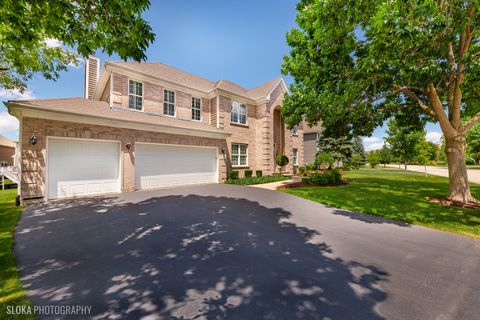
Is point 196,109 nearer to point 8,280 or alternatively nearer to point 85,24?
point 85,24

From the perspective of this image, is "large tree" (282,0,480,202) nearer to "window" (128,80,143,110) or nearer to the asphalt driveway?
the asphalt driveway

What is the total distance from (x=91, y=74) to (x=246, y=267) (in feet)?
60.9

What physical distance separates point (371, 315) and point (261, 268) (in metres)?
1.53

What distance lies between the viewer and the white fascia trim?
7227 millimetres

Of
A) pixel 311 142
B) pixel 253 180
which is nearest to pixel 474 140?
pixel 311 142

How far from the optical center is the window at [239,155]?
601 inches

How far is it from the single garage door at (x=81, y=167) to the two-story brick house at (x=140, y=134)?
3 cm

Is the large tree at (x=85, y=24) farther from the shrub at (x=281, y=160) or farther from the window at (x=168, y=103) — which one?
the shrub at (x=281, y=160)

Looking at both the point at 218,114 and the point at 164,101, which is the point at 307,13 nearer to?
the point at 218,114

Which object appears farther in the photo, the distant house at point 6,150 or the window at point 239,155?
the distant house at point 6,150

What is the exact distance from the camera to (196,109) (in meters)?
14.5

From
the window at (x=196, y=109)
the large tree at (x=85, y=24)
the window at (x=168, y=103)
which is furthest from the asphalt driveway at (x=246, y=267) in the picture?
the window at (x=196, y=109)

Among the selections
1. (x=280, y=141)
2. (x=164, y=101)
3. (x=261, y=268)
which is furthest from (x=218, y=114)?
(x=261, y=268)

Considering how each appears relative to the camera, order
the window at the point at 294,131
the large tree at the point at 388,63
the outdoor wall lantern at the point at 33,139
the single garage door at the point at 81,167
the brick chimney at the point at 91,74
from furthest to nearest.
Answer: the window at the point at 294,131 < the brick chimney at the point at 91,74 < the single garage door at the point at 81,167 < the outdoor wall lantern at the point at 33,139 < the large tree at the point at 388,63
